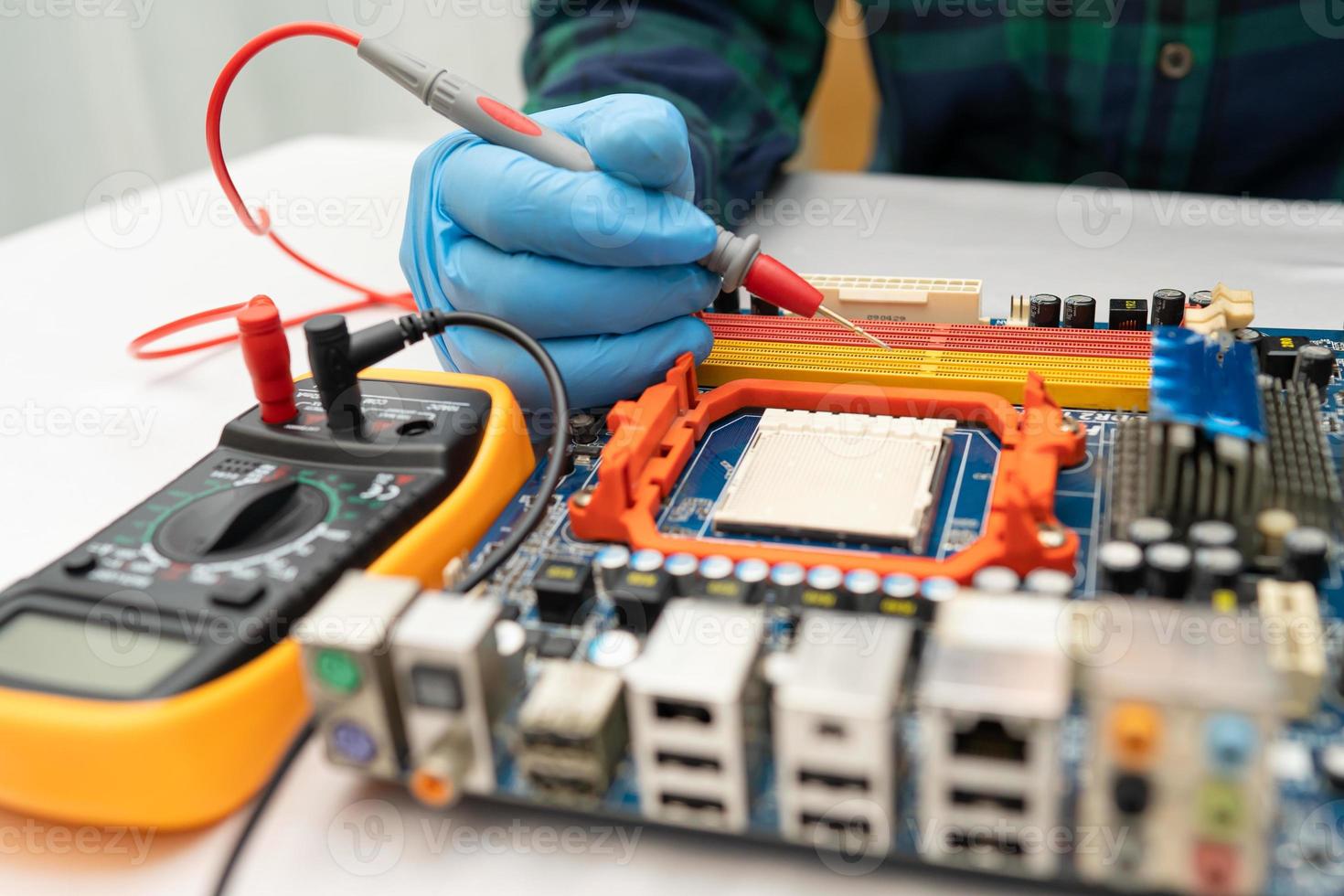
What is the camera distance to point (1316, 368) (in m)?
1.18

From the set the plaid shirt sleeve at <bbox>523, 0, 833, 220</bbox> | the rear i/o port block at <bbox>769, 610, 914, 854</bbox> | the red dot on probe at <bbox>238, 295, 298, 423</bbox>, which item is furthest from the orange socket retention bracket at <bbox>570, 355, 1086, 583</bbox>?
the plaid shirt sleeve at <bbox>523, 0, 833, 220</bbox>

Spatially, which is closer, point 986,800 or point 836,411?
point 986,800

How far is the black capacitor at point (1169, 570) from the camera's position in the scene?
0.85 meters

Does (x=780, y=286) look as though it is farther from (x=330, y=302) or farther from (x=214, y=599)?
(x=330, y=302)

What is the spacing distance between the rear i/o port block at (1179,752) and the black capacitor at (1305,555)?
0.24m

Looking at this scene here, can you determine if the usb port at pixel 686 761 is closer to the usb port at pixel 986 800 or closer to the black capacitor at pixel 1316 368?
the usb port at pixel 986 800

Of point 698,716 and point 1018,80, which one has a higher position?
point 1018,80

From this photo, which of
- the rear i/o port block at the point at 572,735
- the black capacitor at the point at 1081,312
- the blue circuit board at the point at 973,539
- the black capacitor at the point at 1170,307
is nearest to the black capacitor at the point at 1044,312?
the black capacitor at the point at 1081,312

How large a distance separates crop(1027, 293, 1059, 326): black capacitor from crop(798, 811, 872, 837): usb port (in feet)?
2.78

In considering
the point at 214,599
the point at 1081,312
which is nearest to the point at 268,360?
the point at 214,599

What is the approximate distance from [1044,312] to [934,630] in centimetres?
72

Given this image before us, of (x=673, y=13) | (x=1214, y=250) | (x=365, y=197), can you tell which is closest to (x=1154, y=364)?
(x=1214, y=250)

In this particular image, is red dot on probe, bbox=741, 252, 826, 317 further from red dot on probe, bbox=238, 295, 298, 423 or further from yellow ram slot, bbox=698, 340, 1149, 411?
red dot on probe, bbox=238, 295, 298, 423

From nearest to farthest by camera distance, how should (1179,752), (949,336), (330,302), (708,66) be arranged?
1. (1179,752)
2. (949,336)
3. (330,302)
4. (708,66)
